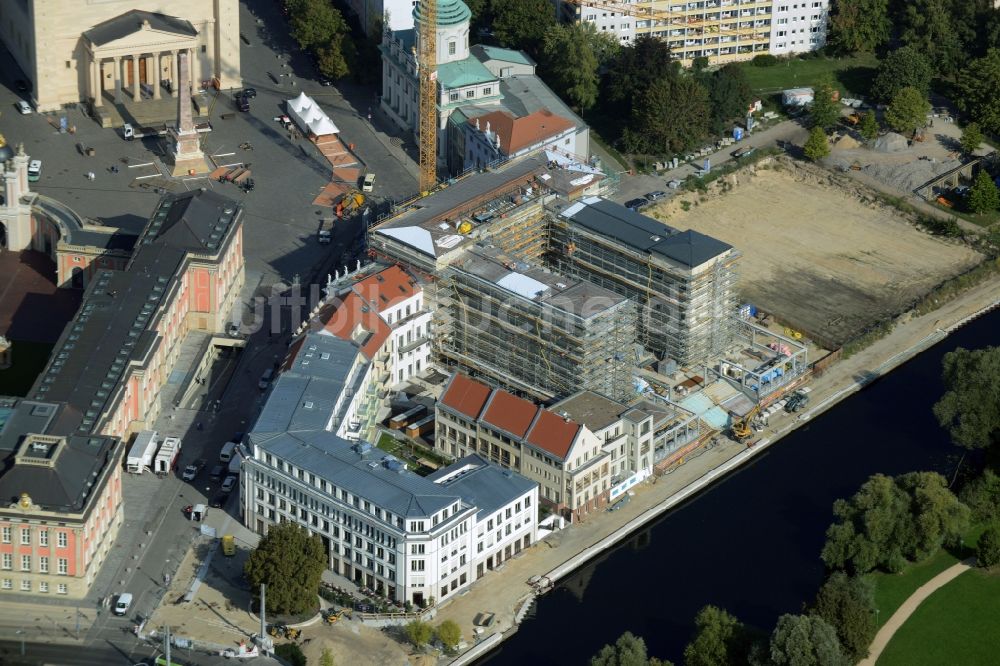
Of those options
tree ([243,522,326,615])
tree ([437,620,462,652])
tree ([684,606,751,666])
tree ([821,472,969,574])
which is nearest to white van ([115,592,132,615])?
tree ([243,522,326,615])

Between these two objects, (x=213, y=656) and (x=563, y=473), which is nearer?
(x=213, y=656)

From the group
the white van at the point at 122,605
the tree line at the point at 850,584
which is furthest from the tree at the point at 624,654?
the white van at the point at 122,605

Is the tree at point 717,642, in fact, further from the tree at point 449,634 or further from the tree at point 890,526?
the tree at point 449,634

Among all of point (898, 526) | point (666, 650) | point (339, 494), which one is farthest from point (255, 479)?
point (898, 526)

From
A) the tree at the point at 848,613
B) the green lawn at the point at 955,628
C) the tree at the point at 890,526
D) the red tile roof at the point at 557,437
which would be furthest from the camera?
the red tile roof at the point at 557,437

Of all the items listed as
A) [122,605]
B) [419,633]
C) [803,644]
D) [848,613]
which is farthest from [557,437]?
[122,605]

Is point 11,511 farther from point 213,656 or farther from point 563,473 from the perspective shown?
point 563,473
